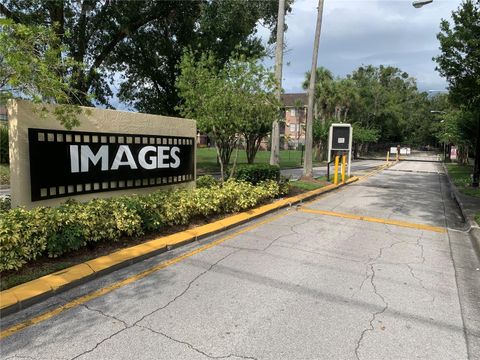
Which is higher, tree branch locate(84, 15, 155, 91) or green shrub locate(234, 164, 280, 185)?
tree branch locate(84, 15, 155, 91)

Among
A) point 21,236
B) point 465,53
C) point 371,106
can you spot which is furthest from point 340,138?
point 371,106

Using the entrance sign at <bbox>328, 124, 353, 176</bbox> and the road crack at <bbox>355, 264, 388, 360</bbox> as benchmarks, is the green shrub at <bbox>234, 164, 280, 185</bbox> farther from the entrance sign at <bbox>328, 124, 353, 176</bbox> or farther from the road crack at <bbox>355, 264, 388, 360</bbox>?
the entrance sign at <bbox>328, 124, 353, 176</bbox>

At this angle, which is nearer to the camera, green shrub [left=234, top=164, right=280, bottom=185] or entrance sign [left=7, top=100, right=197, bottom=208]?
entrance sign [left=7, top=100, right=197, bottom=208]

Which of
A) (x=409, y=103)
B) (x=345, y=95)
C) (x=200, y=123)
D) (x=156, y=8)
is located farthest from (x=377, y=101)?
(x=200, y=123)

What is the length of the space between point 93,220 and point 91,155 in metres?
1.34

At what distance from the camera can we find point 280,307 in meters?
4.04

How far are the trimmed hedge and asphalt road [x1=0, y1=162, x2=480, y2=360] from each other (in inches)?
30.5

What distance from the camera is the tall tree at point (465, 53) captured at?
13.0m

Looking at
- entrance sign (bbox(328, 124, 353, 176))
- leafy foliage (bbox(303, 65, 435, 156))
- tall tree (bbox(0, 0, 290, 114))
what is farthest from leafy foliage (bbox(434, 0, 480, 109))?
leafy foliage (bbox(303, 65, 435, 156))

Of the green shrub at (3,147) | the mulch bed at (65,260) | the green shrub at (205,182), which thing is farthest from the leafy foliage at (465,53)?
the green shrub at (3,147)

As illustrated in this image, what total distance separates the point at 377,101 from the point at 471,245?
174 feet

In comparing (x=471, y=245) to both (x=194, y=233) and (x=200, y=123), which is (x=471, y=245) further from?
(x=200, y=123)

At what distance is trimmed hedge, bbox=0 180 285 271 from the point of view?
14.5 feet

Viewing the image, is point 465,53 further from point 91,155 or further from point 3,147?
point 3,147
